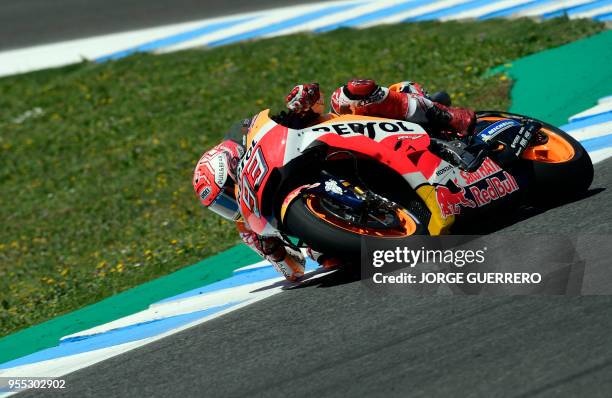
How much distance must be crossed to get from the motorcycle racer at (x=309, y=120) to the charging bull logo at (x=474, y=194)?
46 centimetres

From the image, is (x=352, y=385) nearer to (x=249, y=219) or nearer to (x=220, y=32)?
(x=249, y=219)

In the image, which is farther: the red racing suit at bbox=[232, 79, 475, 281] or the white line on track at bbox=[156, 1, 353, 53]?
the white line on track at bbox=[156, 1, 353, 53]

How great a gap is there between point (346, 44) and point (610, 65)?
4809mm

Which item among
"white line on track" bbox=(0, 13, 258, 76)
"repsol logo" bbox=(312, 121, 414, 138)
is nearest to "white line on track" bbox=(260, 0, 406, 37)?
"white line on track" bbox=(0, 13, 258, 76)

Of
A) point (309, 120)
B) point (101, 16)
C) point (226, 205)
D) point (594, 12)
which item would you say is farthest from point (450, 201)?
point (101, 16)

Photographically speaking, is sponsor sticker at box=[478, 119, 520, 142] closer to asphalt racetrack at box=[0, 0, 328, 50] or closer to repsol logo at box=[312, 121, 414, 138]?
repsol logo at box=[312, 121, 414, 138]

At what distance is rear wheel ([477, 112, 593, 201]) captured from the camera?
6273 millimetres

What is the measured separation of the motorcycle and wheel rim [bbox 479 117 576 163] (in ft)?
0.44

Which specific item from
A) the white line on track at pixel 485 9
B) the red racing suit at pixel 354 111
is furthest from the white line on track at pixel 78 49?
the red racing suit at pixel 354 111

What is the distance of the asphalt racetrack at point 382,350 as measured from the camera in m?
3.92

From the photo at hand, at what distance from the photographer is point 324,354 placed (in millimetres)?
4617

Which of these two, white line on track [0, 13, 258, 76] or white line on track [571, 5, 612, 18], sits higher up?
white line on track [0, 13, 258, 76]

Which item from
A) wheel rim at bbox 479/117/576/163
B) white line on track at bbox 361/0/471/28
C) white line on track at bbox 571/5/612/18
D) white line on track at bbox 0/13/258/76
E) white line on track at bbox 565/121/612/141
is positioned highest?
white line on track at bbox 0/13/258/76

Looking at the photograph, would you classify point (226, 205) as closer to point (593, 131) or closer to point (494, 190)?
point (494, 190)
